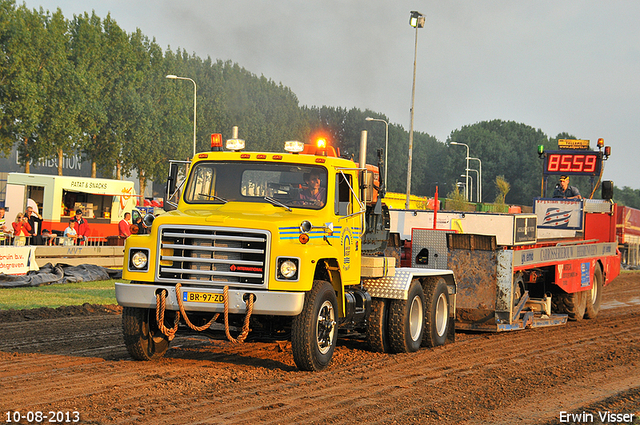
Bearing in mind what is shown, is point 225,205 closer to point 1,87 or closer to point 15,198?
point 15,198

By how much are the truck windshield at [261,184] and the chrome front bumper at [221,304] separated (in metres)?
1.67

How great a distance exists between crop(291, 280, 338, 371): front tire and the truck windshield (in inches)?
50.0

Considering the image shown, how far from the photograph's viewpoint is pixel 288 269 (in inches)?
331

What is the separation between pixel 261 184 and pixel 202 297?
1961 millimetres

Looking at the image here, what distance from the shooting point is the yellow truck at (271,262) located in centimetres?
845

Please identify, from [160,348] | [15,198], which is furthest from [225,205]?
[15,198]

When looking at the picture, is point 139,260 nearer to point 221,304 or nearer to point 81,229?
point 221,304

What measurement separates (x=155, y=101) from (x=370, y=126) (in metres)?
33.0

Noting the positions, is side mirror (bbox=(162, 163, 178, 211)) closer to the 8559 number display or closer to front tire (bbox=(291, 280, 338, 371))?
front tire (bbox=(291, 280, 338, 371))

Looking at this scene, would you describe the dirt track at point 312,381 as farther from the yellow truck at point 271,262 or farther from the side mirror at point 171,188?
the side mirror at point 171,188

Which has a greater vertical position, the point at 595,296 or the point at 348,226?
the point at 348,226

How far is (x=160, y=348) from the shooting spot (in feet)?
31.3

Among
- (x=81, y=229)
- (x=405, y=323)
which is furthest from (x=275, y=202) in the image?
(x=81, y=229)

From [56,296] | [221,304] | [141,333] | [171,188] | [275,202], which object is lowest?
[56,296]
